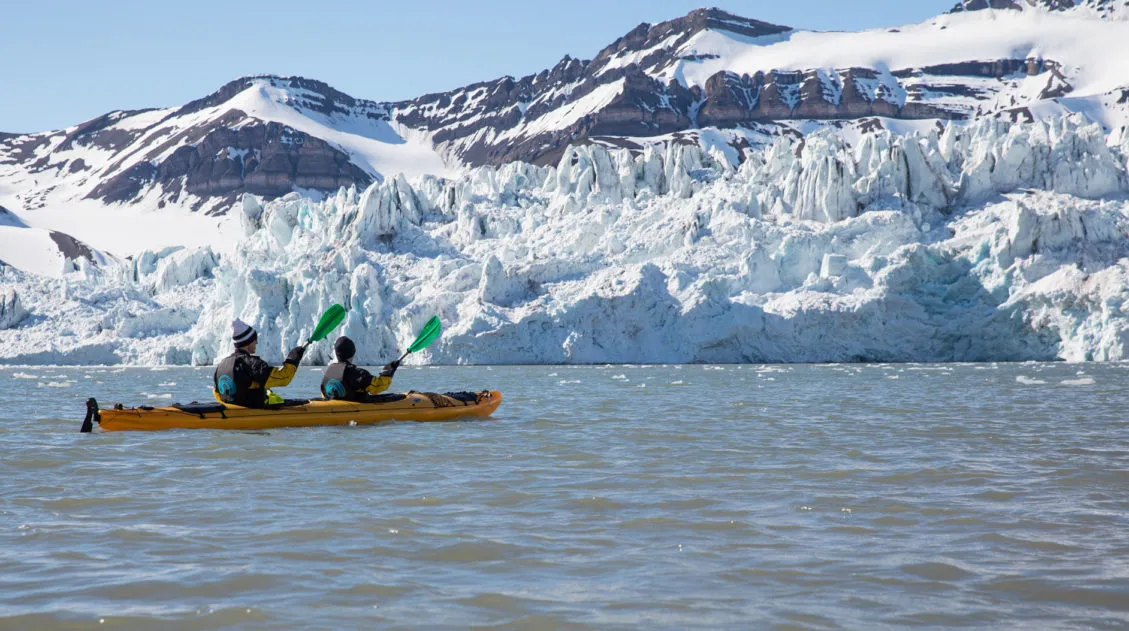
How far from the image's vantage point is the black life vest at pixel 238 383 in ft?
39.1

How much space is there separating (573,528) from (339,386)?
7.99m

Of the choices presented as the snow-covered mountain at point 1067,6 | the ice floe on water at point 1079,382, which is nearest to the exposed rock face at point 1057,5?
the snow-covered mountain at point 1067,6

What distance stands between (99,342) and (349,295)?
11361 mm

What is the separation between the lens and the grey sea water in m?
4.18

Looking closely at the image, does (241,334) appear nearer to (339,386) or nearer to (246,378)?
(246,378)

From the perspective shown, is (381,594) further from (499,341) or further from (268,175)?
(268,175)

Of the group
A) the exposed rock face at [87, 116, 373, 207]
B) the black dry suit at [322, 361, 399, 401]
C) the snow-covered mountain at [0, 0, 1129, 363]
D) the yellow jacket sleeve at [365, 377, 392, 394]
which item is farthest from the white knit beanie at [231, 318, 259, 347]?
the exposed rock face at [87, 116, 373, 207]

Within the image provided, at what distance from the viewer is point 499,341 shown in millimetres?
35094

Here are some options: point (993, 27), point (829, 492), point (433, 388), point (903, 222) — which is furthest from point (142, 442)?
point (993, 27)

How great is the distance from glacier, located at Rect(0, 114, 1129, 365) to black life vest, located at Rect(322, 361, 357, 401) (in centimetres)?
2139

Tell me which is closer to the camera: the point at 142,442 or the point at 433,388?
the point at 142,442

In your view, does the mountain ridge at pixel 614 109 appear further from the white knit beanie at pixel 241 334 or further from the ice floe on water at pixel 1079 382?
the white knit beanie at pixel 241 334

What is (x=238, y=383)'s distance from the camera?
12.0m

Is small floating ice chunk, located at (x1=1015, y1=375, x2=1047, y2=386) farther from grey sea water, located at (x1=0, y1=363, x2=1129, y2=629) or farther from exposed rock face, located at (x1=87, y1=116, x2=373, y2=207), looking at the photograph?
exposed rock face, located at (x1=87, y1=116, x2=373, y2=207)
